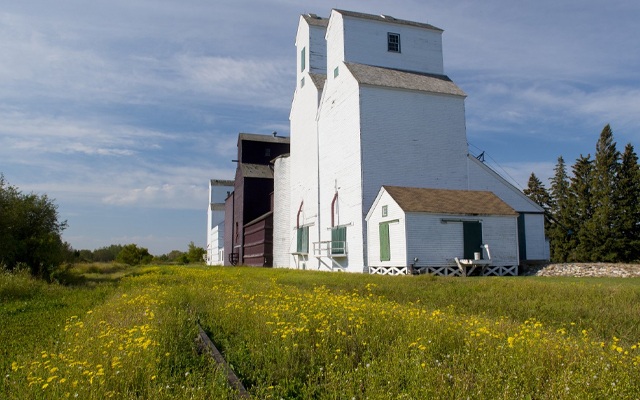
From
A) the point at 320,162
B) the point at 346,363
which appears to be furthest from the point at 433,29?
the point at 346,363

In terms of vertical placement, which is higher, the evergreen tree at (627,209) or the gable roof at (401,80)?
the gable roof at (401,80)

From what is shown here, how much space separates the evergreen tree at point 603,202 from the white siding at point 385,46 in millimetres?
25265

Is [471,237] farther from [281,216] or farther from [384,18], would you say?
[281,216]

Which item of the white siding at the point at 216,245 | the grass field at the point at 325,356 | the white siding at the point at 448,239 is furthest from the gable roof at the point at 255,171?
the grass field at the point at 325,356

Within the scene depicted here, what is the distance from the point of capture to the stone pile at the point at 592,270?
68.7 ft

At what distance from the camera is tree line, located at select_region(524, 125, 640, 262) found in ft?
153

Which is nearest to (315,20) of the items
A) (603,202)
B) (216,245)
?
(603,202)

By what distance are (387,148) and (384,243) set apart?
6263 mm

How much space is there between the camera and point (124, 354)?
19.6 ft

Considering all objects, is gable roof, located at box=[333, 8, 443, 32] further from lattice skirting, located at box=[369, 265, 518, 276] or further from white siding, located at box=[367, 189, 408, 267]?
lattice skirting, located at box=[369, 265, 518, 276]

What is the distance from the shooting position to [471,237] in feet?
79.4

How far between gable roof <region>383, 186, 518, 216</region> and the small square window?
447 inches

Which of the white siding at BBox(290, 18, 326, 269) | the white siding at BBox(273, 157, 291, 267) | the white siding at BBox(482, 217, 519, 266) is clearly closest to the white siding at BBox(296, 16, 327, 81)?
the white siding at BBox(290, 18, 326, 269)

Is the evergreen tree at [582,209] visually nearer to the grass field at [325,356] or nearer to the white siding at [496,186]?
the white siding at [496,186]
